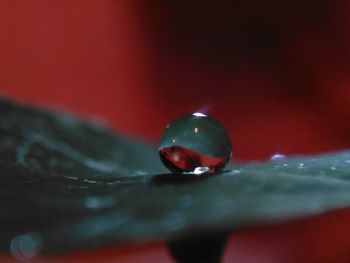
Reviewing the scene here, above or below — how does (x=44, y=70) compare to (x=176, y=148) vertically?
above

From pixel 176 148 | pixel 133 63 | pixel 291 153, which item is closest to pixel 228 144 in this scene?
pixel 176 148

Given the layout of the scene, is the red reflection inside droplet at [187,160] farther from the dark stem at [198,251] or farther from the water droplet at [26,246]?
the water droplet at [26,246]

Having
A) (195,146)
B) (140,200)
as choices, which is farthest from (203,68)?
(140,200)

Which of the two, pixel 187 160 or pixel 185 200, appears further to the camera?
pixel 187 160

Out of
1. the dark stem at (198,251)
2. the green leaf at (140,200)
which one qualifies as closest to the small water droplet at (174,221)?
the green leaf at (140,200)

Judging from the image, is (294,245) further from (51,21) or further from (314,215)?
(314,215)

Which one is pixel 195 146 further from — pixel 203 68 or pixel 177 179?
pixel 203 68

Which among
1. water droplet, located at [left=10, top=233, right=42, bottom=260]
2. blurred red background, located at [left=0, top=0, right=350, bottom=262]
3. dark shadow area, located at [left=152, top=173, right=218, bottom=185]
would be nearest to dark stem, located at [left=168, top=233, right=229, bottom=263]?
dark shadow area, located at [left=152, top=173, right=218, bottom=185]
